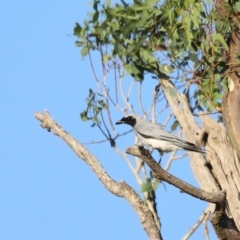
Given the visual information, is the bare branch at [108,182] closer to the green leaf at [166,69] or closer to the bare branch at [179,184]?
the bare branch at [179,184]

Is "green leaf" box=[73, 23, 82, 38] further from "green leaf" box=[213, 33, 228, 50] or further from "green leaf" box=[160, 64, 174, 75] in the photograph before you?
"green leaf" box=[213, 33, 228, 50]

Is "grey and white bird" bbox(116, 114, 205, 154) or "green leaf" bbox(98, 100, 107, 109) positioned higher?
"green leaf" bbox(98, 100, 107, 109)

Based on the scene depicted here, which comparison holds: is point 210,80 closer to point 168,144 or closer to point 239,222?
point 168,144

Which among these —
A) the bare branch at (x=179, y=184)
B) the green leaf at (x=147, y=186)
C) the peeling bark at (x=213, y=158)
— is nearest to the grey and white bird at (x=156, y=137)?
the peeling bark at (x=213, y=158)

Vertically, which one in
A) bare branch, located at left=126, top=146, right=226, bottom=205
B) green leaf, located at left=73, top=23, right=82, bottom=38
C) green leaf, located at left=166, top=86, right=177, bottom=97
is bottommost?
bare branch, located at left=126, top=146, right=226, bottom=205

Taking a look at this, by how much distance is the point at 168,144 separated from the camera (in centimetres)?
782

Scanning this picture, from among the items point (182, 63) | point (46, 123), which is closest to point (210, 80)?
point (182, 63)

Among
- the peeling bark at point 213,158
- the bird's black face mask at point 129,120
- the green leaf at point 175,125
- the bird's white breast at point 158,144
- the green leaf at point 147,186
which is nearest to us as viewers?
the green leaf at point 147,186

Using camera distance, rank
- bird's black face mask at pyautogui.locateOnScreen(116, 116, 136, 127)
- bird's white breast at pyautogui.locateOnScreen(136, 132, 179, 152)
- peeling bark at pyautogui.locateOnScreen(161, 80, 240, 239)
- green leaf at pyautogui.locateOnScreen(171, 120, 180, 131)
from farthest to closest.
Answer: green leaf at pyautogui.locateOnScreen(171, 120, 180, 131)
bird's black face mask at pyautogui.locateOnScreen(116, 116, 136, 127)
bird's white breast at pyautogui.locateOnScreen(136, 132, 179, 152)
peeling bark at pyautogui.locateOnScreen(161, 80, 240, 239)

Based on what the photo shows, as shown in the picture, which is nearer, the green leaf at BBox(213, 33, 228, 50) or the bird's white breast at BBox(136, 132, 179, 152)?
the green leaf at BBox(213, 33, 228, 50)

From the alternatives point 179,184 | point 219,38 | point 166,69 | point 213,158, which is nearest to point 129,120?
point 166,69

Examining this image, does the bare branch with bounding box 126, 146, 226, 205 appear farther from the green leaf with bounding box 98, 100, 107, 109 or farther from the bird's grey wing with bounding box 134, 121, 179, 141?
the green leaf with bounding box 98, 100, 107, 109

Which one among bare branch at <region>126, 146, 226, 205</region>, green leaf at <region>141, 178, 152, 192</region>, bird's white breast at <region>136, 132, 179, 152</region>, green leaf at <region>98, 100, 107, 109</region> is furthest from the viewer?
green leaf at <region>98, 100, 107, 109</region>

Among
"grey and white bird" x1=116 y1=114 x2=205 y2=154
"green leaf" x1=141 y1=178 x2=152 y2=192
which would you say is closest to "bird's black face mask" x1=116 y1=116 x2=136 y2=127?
"grey and white bird" x1=116 y1=114 x2=205 y2=154
